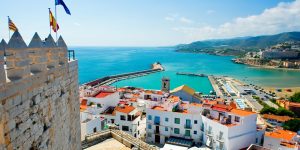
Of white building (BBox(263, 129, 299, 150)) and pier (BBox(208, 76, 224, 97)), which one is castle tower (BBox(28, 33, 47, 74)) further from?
pier (BBox(208, 76, 224, 97))

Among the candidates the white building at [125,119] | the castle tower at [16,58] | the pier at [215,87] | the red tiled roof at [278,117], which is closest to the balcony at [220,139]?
the white building at [125,119]

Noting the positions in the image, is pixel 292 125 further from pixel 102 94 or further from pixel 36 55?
pixel 36 55

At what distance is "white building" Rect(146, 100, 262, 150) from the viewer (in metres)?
27.8

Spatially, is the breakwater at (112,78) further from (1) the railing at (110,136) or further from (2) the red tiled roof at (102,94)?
(1) the railing at (110,136)

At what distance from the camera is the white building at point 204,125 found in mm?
27750

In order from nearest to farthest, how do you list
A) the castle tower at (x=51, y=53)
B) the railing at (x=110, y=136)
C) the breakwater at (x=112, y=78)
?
1. the castle tower at (x=51, y=53)
2. the railing at (x=110, y=136)
3. the breakwater at (x=112, y=78)

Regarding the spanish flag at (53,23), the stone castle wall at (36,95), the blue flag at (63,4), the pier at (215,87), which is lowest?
the pier at (215,87)

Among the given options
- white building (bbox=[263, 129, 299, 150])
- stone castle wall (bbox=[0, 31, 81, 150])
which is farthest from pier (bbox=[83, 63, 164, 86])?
stone castle wall (bbox=[0, 31, 81, 150])

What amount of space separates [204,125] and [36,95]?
89.9ft

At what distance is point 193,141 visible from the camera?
105 feet

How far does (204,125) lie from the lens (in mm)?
30547

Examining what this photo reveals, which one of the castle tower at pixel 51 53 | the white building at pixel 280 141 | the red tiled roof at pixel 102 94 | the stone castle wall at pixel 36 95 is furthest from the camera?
the red tiled roof at pixel 102 94

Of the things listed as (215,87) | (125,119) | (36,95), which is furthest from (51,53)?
(215,87)

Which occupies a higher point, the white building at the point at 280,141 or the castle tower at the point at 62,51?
the castle tower at the point at 62,51
